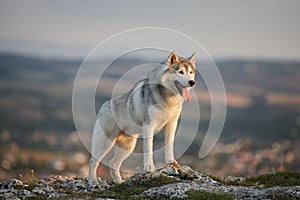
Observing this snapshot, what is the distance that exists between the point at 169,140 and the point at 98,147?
2753 mm

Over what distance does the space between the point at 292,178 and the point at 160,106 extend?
4.61 metres

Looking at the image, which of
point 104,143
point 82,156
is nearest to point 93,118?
point 104,143

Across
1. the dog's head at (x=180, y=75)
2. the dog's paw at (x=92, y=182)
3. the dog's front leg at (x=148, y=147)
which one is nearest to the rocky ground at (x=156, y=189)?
the dog's paw at (x=92, y=182)

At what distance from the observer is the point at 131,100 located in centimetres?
1752

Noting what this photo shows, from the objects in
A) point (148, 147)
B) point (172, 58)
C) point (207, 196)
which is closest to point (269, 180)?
point (148, 147)

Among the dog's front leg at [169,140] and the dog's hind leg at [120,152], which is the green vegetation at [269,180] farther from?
the dog's hind leg at [120,152]

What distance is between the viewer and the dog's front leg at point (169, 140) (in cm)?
1711

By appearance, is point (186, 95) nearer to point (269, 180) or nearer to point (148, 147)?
point (148, 147)

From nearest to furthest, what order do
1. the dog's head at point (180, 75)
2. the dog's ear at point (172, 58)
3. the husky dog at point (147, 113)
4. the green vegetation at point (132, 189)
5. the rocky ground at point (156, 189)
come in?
the rocky ground at point (156, 189)
the green vegetation at point (132, 189)
the dog's head at point (180, 75)
the husky dog at point (147, 113)
the dog's ear at point (172, 58)

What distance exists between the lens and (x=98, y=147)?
18500mm

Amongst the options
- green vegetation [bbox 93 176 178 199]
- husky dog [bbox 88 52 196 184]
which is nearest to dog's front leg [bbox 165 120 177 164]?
husky dog [bbox 88 52 196 184]

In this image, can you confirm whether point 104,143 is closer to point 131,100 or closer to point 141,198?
point 131,100

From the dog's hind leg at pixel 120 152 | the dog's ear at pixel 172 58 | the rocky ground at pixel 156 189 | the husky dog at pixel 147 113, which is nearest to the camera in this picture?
the rocky ground at pixel 156 189

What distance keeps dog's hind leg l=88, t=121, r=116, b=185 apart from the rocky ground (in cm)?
92
